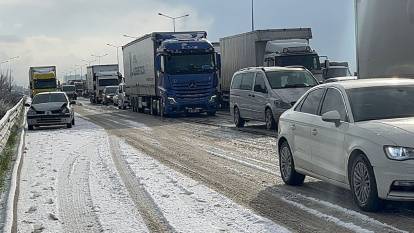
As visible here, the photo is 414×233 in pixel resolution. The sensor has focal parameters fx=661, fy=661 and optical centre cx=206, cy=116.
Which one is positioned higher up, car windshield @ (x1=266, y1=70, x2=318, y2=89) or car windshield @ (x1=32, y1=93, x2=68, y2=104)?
car windshield @ (x1=266, y1=70, x2=318, y2=89)

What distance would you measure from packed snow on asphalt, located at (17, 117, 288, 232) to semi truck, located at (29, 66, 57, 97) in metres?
38.9

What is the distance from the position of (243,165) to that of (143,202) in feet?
12.0

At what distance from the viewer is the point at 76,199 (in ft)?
30.5

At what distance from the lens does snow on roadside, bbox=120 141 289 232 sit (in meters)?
7.20

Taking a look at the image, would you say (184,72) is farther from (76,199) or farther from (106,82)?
(106,82)

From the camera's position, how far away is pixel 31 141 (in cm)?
1978

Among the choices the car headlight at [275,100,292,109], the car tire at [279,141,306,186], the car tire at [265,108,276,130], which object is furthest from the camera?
the car tire at [265,108,276,130]

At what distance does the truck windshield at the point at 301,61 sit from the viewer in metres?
25.9

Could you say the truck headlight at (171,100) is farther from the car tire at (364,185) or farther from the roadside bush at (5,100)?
the car tire at (364,185)

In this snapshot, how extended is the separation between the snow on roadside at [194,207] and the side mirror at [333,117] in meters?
1.52

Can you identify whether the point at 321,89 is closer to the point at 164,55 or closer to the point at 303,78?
the point at 303,78

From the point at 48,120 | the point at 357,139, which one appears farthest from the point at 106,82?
the point at 357,139

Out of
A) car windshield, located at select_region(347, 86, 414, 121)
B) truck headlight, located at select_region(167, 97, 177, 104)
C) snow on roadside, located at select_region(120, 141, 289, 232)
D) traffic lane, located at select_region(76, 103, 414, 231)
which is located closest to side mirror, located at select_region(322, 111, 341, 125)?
car windshield, located at select_region(347, 86, 414, 121)

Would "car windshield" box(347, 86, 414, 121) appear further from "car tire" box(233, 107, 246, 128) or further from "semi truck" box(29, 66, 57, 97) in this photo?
"semi truck" box(29, 66, 57, 97)
